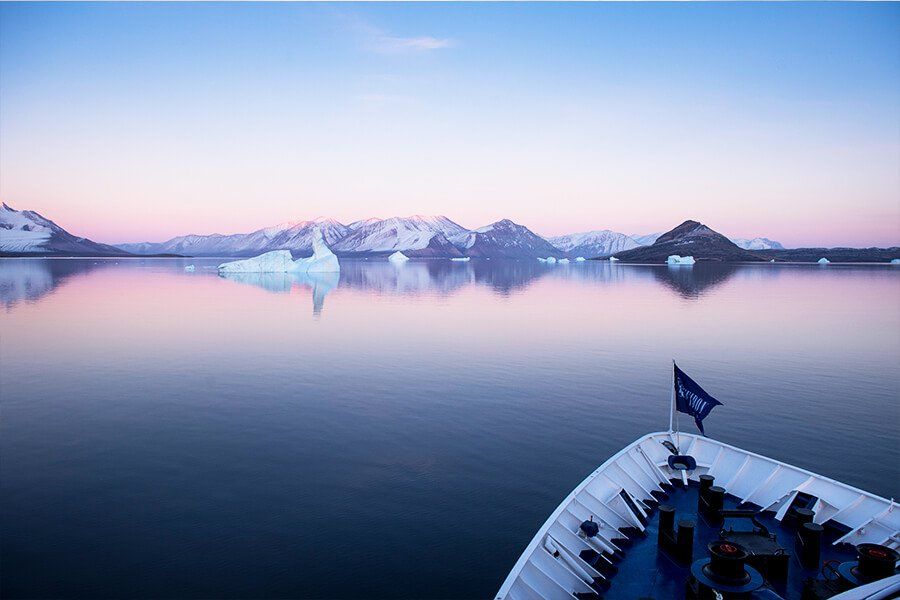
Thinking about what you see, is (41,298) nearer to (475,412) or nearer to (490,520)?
(475,412)

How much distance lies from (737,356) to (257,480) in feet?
114

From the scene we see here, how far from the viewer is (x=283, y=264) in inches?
5979

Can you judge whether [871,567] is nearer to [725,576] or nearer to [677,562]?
[725,576]

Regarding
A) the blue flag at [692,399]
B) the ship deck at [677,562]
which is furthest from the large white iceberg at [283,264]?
the ship deck at [677,562]

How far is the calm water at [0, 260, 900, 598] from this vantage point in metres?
13.9

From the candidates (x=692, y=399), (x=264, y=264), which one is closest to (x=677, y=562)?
(x=692, y=399)

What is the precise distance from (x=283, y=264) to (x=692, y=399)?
477 ft

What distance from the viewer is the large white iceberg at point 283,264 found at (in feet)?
486

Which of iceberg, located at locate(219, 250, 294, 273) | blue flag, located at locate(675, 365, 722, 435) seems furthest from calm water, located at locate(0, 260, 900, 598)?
iceberg, located at locate(219, 250, 294, 273)

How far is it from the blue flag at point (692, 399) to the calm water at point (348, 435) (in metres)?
3.98

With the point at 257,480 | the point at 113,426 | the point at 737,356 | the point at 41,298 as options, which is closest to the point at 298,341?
the point at 113,426

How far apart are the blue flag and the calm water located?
3978 millimetres

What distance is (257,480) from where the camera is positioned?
59.0ft

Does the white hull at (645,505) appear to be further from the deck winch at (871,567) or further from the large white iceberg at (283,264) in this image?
the large white iceberg at (283,264)
